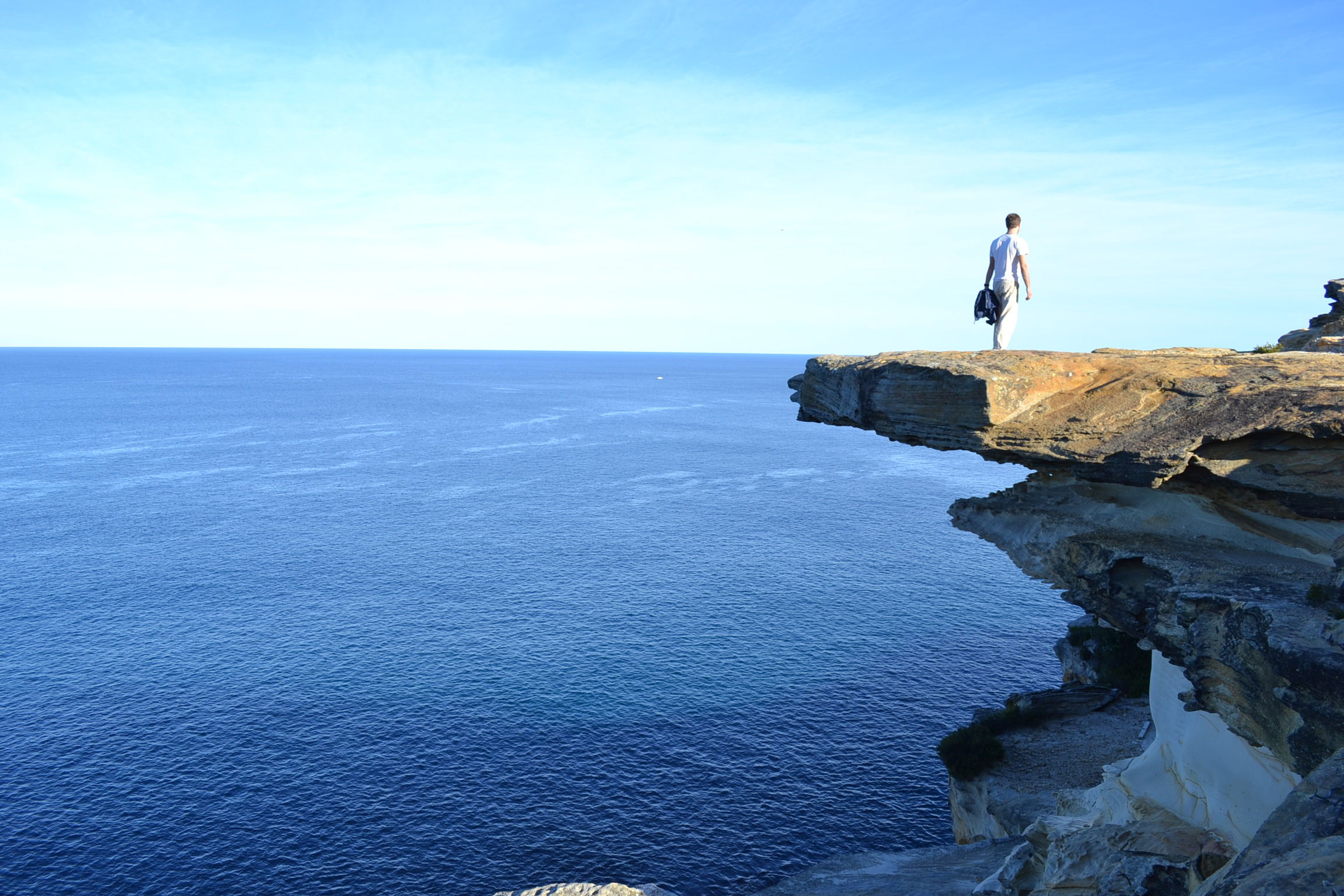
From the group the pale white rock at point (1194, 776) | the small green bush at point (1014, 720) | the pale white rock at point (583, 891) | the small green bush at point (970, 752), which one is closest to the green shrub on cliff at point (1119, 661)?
the small green bush at point (1014, 720)

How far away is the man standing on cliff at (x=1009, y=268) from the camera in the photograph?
72.2ft

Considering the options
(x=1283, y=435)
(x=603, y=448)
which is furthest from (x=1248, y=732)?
(x=603, y=448)

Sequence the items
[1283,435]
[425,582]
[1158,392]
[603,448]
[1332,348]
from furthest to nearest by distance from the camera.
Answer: [603,448] < [425,582] < [1332,348] < [1158,392] < [1283,435]

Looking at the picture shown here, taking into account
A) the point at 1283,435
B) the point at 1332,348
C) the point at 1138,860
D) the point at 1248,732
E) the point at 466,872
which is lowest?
the point at 466,872

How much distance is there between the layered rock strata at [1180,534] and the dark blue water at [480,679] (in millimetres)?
26244

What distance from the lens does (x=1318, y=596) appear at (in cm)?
1647

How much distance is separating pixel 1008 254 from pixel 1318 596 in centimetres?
1042

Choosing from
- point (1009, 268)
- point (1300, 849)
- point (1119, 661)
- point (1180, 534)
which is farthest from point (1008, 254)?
point (1119, 661)

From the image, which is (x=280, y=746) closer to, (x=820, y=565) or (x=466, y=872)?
(x=466, y=872)

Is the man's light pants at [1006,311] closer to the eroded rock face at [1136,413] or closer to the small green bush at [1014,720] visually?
the eroded rock face at [1136,413]

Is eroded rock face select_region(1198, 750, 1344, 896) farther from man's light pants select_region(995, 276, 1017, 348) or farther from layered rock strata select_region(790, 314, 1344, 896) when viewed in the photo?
man's light pants select_region(995, 276, 1017, 348)

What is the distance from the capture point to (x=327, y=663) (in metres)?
70.5

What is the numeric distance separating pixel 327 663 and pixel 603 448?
331 feet

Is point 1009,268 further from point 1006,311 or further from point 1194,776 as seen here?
point 1194,776
